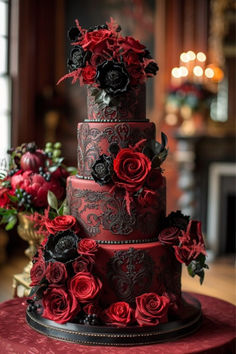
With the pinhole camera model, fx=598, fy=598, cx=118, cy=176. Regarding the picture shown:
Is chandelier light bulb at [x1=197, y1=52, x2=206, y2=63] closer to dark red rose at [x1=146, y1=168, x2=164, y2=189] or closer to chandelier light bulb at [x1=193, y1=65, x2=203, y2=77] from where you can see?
chandelier light bulb at [x1=193, y1=65, x2=203, y2=77]

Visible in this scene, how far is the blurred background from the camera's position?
6934 mm

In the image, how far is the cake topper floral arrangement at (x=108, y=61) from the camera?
2320 millimetres

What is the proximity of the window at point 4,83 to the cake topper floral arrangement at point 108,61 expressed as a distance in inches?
166

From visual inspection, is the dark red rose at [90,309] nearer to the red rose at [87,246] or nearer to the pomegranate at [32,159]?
the red rose at [87,246]

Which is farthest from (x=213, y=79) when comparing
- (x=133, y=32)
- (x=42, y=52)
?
(x=42, y=52)

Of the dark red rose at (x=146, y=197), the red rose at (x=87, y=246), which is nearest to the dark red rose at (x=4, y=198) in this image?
the red rose at (x=87, y=246)

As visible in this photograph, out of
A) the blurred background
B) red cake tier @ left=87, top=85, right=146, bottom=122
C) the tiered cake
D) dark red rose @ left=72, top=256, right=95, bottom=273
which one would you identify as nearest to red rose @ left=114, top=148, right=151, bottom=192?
the tiered cake

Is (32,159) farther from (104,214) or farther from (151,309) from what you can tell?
(151,309)

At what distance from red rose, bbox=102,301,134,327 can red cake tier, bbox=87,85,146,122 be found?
735mm

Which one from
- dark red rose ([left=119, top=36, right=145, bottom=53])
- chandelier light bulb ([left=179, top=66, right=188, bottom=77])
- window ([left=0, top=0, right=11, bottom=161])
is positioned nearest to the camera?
dark red rose ([left=119, top=36, right=145, bottom=53])

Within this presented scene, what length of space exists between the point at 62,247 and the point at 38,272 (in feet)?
0.48

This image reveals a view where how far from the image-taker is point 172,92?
708 centimetres

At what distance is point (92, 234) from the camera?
240 cm

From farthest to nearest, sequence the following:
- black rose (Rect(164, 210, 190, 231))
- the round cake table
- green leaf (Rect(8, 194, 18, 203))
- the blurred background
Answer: the blurred background → green leaf (Rect(8, 194, 18, 203)) → black rose (Rect(164, 210, 190, 231)) → the round cake table
